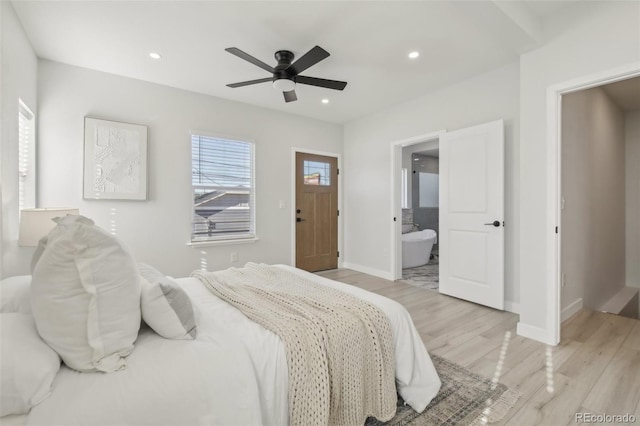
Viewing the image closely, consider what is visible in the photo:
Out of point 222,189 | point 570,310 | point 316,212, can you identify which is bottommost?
point 570,310

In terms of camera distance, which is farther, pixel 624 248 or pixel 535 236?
pixel 624 248

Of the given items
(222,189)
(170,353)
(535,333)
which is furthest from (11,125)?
(535,333)

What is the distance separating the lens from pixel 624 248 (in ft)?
14.8

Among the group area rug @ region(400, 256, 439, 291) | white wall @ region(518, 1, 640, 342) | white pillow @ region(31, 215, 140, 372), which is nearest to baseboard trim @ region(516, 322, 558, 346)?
white wall @ region(518, 1, 640, 342)

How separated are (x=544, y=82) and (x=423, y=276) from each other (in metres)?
3.13

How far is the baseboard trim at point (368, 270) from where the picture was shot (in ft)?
14.9

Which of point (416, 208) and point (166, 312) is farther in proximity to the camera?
point (416, 208)

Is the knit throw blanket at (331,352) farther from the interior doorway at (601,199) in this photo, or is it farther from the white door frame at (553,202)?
the interior doorway at (601,199)

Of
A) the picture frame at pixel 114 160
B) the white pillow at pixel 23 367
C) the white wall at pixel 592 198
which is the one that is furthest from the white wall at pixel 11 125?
the white wall at pixel 592 198

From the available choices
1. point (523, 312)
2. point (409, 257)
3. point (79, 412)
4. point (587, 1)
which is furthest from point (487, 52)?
point (79, 412)

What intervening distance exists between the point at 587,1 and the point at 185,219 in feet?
14.6

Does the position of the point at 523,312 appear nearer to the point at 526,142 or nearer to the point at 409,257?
the point at 526,142

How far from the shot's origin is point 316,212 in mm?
5066

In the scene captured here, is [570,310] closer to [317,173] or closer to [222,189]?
[317,173]
